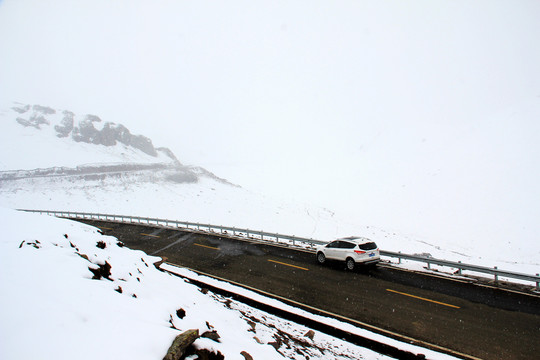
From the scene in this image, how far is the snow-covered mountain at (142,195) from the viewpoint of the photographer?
30.0 meters

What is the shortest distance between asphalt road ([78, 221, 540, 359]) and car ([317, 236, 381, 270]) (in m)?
0.60

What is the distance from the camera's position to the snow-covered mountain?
1182 inches

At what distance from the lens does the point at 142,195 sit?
A: 45062mm

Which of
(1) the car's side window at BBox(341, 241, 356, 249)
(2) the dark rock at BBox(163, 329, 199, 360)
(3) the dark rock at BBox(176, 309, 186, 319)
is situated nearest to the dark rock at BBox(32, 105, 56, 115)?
(1) the car's side window at BBox(341, 241, 356, 249)

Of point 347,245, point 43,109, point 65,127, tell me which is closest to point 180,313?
point 347,245

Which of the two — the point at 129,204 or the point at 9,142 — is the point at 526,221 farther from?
the point at 9,142

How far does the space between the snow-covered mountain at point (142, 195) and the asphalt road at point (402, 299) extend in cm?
1481

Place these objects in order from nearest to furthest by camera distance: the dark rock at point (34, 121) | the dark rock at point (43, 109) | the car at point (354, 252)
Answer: the car at point (354, 252) < the dark rock at point (34, 121) < the dark rock at point (43, 109)

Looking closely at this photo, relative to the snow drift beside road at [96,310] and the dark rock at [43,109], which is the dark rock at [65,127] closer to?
the dark rock at [43,109]

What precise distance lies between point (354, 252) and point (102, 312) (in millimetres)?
11472

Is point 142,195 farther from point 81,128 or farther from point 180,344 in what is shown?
point 81,128

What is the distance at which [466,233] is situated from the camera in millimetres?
34000

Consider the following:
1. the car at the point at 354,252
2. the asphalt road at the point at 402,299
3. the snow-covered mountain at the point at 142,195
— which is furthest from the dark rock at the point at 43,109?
the car at the point at 354,252

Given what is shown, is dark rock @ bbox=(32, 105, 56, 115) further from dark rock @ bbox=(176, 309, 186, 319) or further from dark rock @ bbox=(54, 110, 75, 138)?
dark rock @ bbox=(176, 309, 186, 319)
